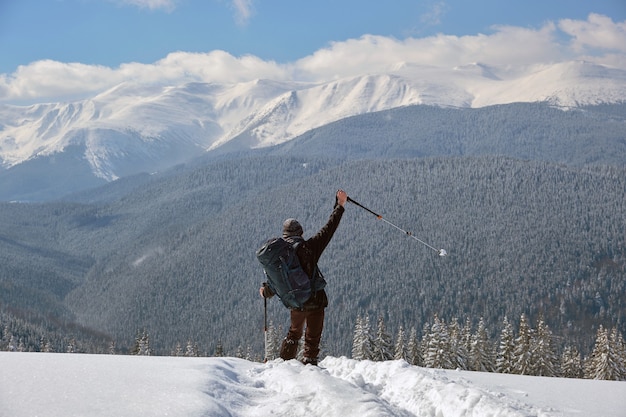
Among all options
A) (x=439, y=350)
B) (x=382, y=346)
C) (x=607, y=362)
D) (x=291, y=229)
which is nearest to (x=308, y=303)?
(x=291, y=229)

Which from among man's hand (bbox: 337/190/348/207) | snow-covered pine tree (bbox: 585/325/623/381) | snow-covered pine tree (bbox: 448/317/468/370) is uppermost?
man's hand (bbox: 337/190/348/207)

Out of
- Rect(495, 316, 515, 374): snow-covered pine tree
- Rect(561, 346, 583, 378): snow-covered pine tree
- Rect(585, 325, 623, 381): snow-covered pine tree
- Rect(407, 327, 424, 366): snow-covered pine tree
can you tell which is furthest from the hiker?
Rect(561, 346, 583, 378): snow-covered pine tree

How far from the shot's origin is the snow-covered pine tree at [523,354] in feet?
111

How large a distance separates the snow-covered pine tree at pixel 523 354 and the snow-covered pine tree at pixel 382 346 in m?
7.39

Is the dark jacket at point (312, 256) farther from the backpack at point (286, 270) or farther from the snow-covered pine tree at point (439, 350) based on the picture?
the snow-covered pine tree at point (439, 350)

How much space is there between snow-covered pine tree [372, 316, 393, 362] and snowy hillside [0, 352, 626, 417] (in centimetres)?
2561

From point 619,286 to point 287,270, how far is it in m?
211

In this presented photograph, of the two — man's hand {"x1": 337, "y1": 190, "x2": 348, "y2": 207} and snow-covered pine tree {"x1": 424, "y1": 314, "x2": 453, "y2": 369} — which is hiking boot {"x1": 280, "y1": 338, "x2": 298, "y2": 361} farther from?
snow-covered pine tree {"x1": 424, "y1": 314, "x2": 453, "y2": 369}

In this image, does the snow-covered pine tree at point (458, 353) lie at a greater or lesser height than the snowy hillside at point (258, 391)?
lesser

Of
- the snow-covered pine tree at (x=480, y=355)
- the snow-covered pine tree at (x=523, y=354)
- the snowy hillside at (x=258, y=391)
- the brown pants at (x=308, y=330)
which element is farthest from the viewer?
the snow-covered pine tree at (x=480, y=355)

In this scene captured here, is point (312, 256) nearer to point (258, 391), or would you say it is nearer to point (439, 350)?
point (258, 391)

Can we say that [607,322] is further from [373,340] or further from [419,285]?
[373,340]

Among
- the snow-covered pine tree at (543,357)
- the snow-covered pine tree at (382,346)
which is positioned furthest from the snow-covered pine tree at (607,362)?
the snow-covered pine tree at (382,346)

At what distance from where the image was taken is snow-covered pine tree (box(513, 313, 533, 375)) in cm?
3384
